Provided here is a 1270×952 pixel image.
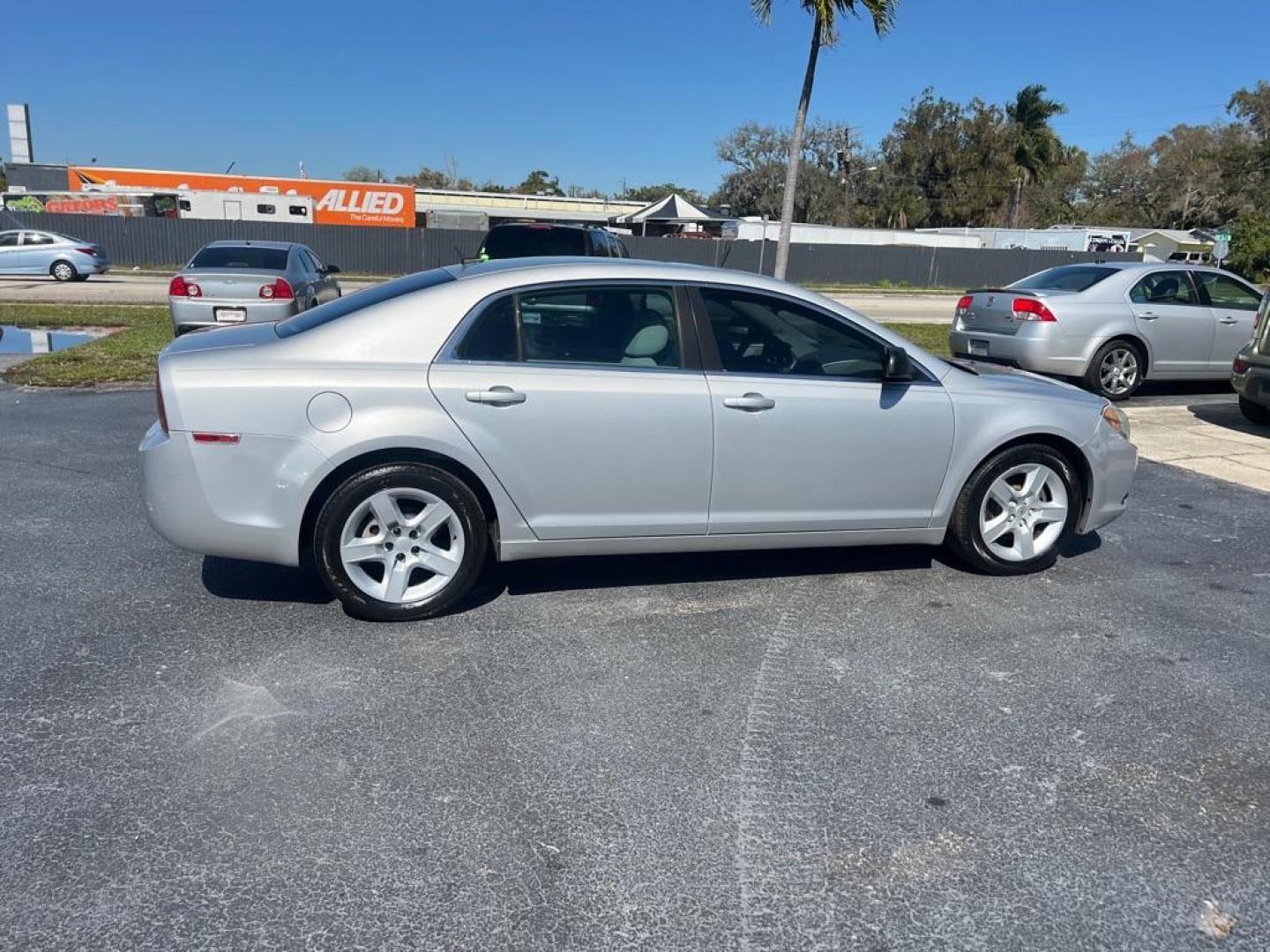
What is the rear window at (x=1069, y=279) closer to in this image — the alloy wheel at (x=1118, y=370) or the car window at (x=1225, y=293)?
the alloy wheel at (x=1118, y=370)

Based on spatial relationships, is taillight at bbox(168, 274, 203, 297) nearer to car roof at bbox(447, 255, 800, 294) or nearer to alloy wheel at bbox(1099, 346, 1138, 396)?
car roof at bbox(447, 255, 800, 294)

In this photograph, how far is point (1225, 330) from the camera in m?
11.4

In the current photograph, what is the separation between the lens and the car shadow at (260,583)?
471 centimetres

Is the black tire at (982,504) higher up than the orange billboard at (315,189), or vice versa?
the orange billboard at (315,189)

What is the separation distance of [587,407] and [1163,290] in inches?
371

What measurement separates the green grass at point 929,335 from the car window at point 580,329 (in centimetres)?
1054

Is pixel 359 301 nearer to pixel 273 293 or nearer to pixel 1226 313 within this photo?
pixel 273 293

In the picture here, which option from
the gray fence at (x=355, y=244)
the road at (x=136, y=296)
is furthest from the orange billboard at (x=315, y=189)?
the road at (x=136, y=296)

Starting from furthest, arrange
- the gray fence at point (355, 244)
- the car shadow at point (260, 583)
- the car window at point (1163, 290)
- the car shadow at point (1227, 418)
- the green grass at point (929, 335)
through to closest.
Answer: the gray fence at point (355, 244)
the green grass at point (929, 335)
the car window at point (1163, 290)
the car shadow at point (1227, 418)
the car shadow at point (260, 583)

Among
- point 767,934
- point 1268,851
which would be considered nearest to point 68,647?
point 767,934

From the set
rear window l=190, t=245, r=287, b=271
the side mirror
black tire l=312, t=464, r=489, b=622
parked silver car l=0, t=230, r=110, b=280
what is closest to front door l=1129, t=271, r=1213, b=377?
the side mirror

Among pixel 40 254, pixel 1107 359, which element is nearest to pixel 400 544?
pixel 1107 359

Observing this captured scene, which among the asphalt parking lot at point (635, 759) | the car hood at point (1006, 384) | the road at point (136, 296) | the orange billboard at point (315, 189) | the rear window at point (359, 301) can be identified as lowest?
the asphalt parking lot at point (635, 759)

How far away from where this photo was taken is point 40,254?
86.8 feet
